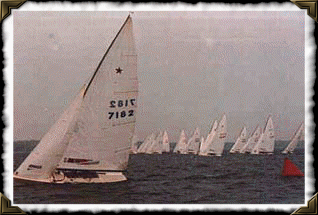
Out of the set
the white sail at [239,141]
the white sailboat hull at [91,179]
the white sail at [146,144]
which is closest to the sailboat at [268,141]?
the white sail at [239,141]

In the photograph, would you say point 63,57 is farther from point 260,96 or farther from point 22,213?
point 260,96

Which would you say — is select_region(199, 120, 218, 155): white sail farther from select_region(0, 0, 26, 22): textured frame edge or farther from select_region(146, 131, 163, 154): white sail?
select_region(0, 0, 26, 22): textured frame edge

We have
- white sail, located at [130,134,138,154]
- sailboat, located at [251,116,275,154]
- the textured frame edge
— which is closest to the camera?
the textured frame edge

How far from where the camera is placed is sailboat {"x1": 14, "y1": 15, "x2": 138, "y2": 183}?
441cm

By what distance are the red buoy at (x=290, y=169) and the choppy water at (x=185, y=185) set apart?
29 millimetres

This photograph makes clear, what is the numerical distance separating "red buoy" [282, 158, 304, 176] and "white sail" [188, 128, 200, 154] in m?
0.63

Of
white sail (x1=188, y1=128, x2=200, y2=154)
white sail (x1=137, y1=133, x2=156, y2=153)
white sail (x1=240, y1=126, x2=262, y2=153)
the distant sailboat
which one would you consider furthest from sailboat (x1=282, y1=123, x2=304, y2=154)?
the distant sailboat

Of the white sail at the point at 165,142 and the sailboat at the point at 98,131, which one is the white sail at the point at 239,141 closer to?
the white sail at the point at 165,142

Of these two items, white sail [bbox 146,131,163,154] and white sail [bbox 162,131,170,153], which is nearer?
white sail [bbox 146,131,163,154]

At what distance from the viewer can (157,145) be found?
4.34 metres

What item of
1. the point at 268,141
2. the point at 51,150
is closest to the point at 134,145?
the point at 51,150

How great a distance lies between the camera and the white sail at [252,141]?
4338 mm

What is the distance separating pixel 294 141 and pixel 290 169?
201mm

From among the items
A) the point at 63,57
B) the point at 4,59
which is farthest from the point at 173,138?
the point at 4,59
